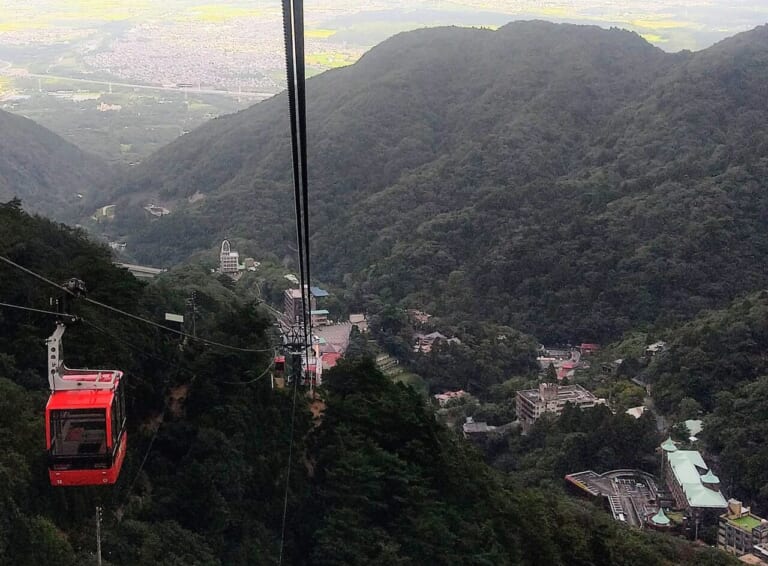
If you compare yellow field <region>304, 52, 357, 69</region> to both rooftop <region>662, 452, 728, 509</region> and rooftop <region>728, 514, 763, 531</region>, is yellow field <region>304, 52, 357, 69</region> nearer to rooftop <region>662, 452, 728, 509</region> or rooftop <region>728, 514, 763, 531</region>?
rooftop <region>662, 452, 728, 509</region>

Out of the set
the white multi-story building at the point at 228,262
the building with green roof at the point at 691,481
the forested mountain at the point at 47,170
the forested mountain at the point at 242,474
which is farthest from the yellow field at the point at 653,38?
the forested mountain at the point at 242,474

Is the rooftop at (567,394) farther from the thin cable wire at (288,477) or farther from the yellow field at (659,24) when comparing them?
the yellow field at (659,24)

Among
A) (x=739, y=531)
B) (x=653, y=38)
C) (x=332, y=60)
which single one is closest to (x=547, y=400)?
(x=739, y=531)

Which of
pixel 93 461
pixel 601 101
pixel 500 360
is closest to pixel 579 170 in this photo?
pixel 601 101

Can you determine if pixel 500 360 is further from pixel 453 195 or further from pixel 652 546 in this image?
pixel 453 195

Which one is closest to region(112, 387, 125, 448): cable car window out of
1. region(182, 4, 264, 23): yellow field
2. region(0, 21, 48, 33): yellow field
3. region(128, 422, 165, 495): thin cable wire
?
region(128, 422, 165, 495): thin cable wire
